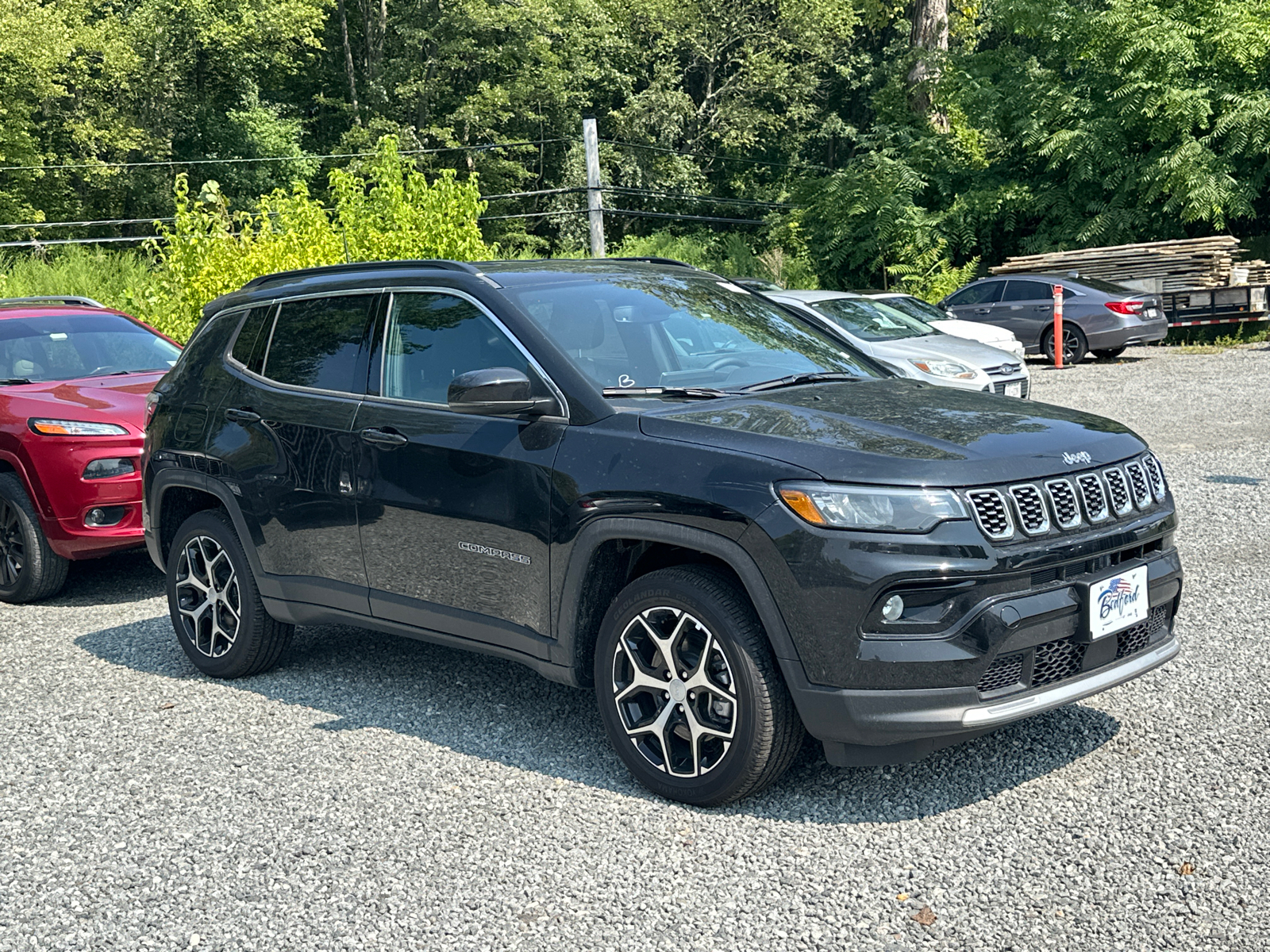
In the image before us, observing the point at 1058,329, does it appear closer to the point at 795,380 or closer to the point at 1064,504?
the point at 795,380

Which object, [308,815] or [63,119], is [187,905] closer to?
[308,815]

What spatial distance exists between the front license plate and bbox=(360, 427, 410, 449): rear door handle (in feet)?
8.32

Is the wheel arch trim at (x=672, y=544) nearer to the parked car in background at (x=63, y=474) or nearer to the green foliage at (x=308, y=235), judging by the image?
the parked car in background at (x=63, y=474)

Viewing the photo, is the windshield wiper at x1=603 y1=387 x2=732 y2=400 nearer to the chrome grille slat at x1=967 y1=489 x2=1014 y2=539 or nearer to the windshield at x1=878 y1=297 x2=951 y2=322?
the chrome grille slat at x1=967 y1=489 x2=1014 y2=539

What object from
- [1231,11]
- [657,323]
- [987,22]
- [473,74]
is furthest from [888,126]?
[657,323]

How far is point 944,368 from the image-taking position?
1243 centimetres

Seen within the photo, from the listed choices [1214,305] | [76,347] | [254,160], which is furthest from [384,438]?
[254,160]

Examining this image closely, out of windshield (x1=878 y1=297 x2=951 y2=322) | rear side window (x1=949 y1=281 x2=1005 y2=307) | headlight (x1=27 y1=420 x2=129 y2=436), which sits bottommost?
rear side window (x1=949 y1=281 x2=1005 y2=307)

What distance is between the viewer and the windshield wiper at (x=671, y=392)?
4.66m

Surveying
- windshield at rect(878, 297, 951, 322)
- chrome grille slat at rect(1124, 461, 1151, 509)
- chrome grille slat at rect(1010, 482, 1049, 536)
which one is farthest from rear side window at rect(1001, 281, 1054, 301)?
chrome grille slat at rect(1010, 482, 1049, 536)

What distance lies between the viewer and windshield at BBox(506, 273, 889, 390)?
4.84m

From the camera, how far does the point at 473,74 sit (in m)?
42.8

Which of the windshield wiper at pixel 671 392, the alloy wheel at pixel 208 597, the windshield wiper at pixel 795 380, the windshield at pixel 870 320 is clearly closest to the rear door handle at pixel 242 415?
the alloy wheel at pixel 208 597

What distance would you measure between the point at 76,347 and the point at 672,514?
6.25 metres
